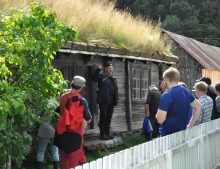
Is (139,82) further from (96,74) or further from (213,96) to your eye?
(213,96)

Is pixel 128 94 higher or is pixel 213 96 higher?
pixel 213 96

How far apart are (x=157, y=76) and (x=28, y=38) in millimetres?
11257

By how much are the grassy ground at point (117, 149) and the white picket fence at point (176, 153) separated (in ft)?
8.23

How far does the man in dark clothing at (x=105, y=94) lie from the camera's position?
11.3 meters

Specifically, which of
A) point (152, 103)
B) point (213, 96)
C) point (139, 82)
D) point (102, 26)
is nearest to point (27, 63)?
point (213, 96)

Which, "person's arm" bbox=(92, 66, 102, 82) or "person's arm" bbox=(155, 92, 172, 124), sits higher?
"person's arm" bbox=(92, 66, 102, 82)

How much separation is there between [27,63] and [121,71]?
8.02 metres

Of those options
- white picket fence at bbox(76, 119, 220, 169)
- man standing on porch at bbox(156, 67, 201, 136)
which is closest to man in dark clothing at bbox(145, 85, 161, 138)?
white picket fence at bbox(76, 119, 220, 169)

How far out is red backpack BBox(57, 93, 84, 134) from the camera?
7188mm

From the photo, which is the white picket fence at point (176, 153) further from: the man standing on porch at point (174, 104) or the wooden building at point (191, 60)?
the wooden building at point (191, 60)

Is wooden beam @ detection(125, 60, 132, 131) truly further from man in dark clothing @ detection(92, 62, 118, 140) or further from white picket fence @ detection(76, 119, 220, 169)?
white picket fence @ detection(76, 119, 220, 169)

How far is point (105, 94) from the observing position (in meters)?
11.3

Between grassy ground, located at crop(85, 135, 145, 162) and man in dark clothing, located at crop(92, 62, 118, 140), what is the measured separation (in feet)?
1.70

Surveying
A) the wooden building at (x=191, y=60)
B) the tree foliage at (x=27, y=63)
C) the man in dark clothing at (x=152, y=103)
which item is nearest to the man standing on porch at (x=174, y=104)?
the tree foliage at (x=27, y=63)
